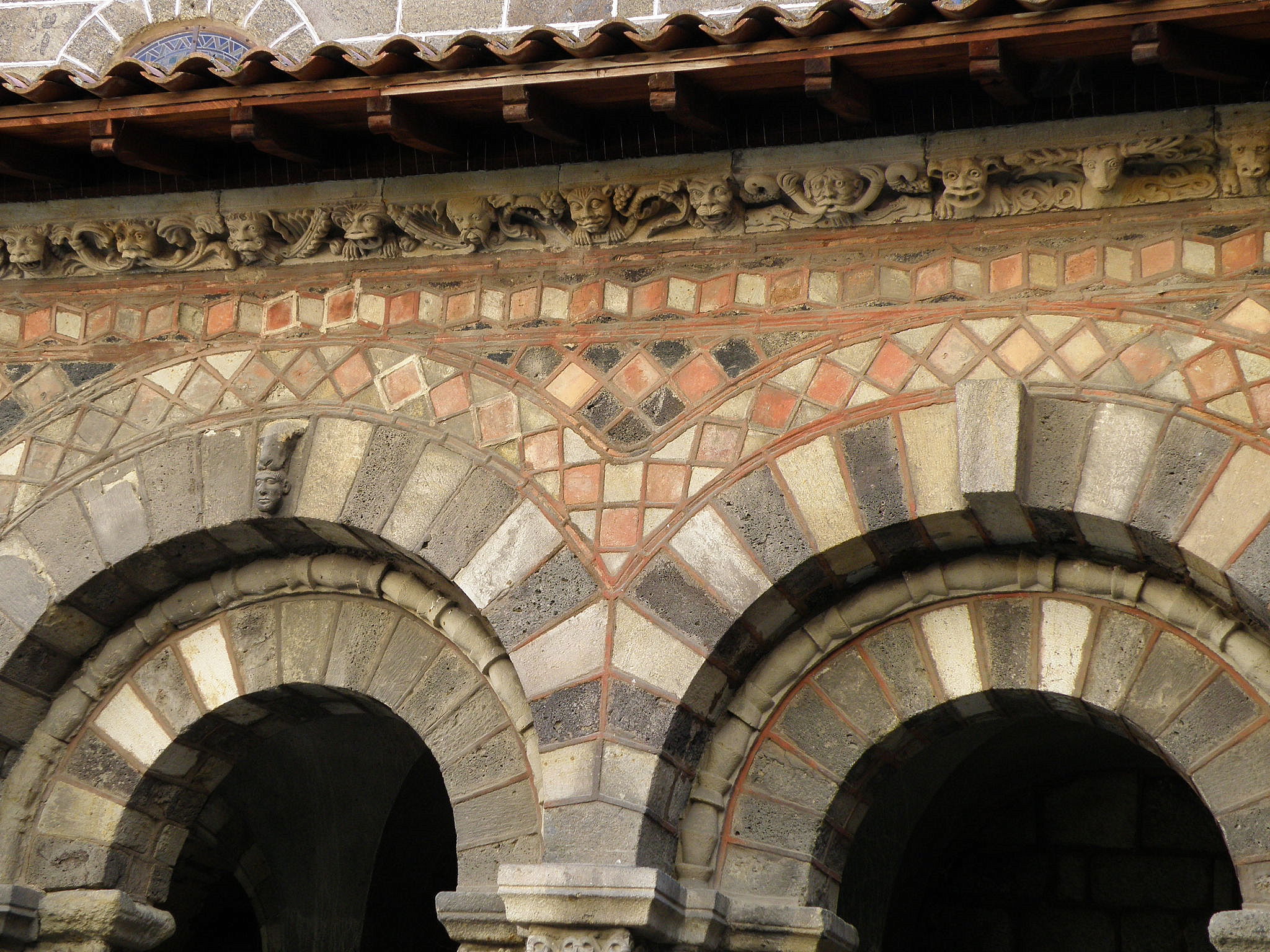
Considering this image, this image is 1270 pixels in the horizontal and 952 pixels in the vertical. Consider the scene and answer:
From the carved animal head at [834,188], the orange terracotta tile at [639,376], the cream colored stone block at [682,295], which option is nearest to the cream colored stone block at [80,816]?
the orange terracotta tile at [639,376]

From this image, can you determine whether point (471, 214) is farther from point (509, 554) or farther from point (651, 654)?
point (651, 654)

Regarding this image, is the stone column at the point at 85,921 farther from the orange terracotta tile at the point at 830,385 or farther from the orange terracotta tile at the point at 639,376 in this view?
the orange terracotta tile at the point at 830,385

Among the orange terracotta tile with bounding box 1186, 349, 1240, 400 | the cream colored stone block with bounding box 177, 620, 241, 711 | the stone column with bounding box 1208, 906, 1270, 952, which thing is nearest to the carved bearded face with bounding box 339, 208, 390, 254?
the cream colored stone block with bounding box 177, 620, 241, 711

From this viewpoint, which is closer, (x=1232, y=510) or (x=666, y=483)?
(x=1232, y=510)

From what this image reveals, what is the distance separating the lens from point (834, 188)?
17.0 ft

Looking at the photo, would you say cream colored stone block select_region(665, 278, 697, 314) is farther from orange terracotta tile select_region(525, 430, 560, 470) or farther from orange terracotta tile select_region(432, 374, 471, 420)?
orange terracotta tile select_region(432, 374, 471, 420)

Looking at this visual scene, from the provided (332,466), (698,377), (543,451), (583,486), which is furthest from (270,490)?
(698,377)

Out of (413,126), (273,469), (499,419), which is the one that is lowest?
(273,469)

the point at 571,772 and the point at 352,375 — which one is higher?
A: the point at 352,375

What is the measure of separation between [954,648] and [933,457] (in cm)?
55

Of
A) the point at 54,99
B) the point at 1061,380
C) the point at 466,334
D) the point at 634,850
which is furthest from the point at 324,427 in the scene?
the point at 1061,380

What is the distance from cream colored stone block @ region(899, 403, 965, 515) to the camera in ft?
16.0

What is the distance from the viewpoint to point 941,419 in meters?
4.93

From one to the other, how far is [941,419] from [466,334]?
149 centimetres
